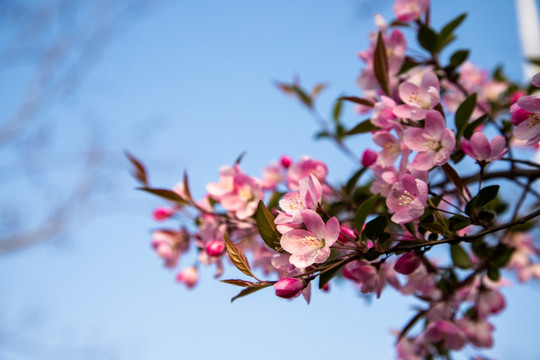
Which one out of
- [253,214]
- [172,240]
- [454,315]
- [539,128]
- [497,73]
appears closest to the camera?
[539,128]

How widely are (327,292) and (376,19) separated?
721 millimetres

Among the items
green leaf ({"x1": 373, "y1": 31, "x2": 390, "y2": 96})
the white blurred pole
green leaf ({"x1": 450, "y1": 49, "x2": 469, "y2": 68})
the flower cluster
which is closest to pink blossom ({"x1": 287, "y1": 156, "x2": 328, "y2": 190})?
the flower cluster

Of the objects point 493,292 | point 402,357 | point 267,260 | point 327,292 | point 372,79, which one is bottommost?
point 402,357

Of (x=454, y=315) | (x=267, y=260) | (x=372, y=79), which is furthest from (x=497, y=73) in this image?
(x=267, y=260)

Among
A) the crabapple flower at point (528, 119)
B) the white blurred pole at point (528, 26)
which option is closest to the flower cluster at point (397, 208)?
the crabapple flower at point (528, 119)

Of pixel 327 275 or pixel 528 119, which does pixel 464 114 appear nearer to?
pixel 528 119

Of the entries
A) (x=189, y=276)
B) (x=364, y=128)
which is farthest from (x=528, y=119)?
(x=189, y=276)

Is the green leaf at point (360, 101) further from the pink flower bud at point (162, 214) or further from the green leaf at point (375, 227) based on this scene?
the pink flower bud at point (162, 214)

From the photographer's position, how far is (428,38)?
3.94 ft

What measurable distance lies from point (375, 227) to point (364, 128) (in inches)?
11.7

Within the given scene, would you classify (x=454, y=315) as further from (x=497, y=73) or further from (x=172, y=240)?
(x=497, y=73)

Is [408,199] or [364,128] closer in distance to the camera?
[408,199]

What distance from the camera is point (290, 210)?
789 millimetres

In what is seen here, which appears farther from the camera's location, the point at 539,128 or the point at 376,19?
the point at 376,19
